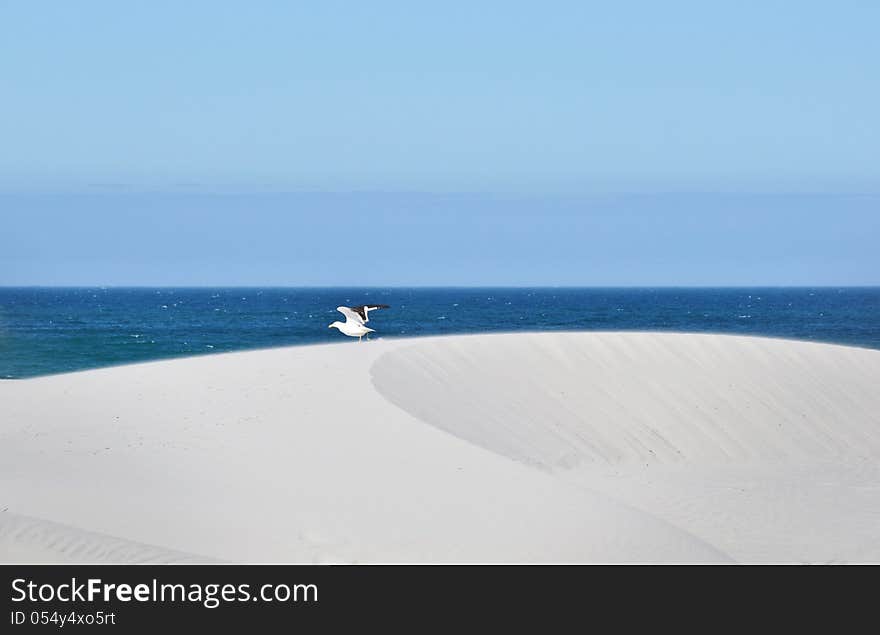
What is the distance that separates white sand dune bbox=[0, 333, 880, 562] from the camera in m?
8.41

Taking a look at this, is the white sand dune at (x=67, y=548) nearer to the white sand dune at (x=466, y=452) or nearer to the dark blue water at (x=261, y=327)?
the white sand dune at (x=466, y=452)

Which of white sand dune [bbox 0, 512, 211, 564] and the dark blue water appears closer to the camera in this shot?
white sand dune [bbox 0, 512, 211, 564]

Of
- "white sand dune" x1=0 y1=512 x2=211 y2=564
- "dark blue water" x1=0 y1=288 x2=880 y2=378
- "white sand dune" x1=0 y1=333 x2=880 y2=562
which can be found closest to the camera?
"white sand dune" x1=0 y1=512 x2=211 y2=564

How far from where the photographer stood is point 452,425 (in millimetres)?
13914

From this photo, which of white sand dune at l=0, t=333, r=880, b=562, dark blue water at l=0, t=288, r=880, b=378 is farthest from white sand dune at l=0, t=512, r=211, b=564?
dark blue water at l=0, t=288, r=880, b=378

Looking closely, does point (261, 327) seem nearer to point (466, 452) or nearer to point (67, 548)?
point (466, 452)

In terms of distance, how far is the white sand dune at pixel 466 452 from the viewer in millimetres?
8406

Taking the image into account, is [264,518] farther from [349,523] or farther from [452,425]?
[452,425]

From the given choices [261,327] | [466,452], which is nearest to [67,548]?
[466,452]

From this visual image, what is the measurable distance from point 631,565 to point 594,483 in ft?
19.5

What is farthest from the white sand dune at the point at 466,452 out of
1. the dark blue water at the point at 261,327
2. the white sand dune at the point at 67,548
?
the dark blue water at the point at 261,327


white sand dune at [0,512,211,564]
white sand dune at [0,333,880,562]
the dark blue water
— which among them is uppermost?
the dark blue water

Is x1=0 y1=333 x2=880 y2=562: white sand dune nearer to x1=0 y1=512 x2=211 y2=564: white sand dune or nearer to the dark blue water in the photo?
x1=0 y1=512 x2=211 y2=564: white sand dune
